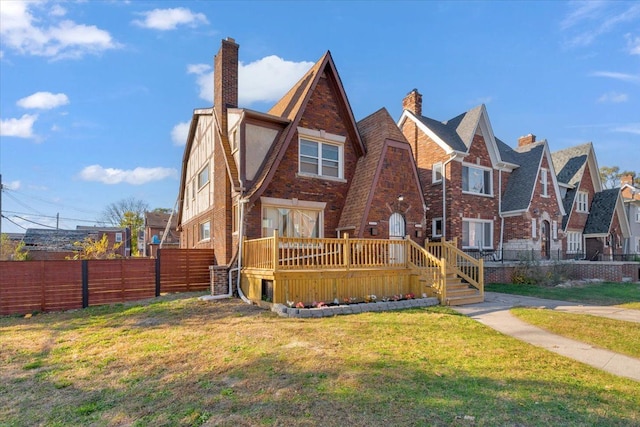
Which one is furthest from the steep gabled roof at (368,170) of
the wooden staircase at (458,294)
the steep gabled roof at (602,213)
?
the steep gabled roof at (602,213)

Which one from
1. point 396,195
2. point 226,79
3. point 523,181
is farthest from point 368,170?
point 523,181

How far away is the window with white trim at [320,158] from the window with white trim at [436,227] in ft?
26.4

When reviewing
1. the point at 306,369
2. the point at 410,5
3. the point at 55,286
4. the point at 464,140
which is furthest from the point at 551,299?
the point at 55,286

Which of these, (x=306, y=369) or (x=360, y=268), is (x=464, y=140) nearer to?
(x=360, y=268)

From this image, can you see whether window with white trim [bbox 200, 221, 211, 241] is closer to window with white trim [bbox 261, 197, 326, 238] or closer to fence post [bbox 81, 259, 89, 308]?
window with white trim [bbox 261, 197, 326, 238]

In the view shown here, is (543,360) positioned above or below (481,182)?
below

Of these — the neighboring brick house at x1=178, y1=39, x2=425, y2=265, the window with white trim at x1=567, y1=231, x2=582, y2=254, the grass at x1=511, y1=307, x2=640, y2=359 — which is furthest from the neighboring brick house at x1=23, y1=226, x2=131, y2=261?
the window with white trim at x1=567, y1=231, x2=582, y2=254

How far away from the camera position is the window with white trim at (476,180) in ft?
66.4

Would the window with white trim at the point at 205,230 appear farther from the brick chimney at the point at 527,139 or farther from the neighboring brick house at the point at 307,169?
the brick chimney at the point at 527,139

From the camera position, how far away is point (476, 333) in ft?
25.9

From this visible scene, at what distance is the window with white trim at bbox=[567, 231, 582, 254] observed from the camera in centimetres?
2547

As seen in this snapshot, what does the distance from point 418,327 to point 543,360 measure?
2733 mm

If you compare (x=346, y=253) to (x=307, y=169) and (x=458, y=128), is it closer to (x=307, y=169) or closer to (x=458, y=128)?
(x=307, y=169)

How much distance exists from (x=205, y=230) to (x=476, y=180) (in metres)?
15.8
